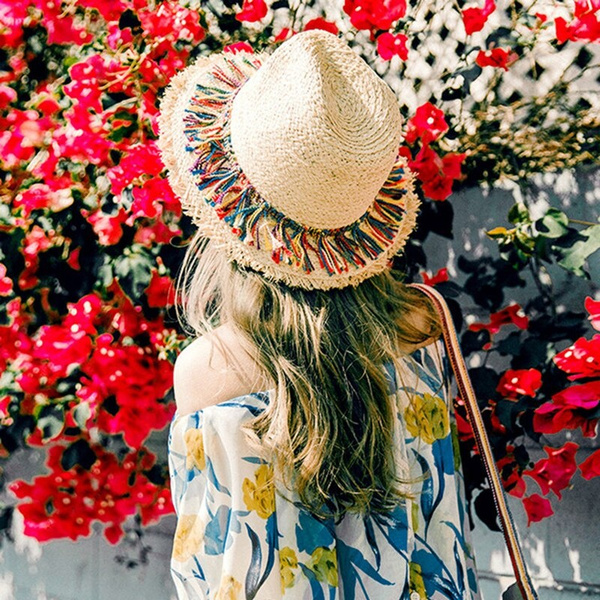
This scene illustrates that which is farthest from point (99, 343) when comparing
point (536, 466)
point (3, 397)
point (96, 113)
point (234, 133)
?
point (536, 466)

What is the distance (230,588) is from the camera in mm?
1324

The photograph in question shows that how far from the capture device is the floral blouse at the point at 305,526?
4.35 ft

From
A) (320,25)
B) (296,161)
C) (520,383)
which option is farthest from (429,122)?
(296,161)

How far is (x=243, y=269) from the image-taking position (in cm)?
144

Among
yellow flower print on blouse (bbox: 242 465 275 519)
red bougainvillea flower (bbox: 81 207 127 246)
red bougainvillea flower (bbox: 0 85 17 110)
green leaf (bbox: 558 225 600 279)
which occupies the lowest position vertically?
green leaf (bbox: 558 225 600 279)

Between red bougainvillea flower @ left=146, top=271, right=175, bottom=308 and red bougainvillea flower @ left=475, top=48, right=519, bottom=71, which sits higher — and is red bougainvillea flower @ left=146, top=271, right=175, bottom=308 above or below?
below

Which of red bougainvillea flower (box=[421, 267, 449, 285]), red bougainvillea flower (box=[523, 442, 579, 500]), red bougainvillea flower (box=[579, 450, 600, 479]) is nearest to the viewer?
red bougainvillea flower (box=[579, 450, 600, 479])

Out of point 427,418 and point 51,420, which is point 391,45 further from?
point 51,420

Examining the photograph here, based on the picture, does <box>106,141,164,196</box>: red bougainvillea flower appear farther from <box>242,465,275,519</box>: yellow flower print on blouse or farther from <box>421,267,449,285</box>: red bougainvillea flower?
<box>242,465,275,519</box>: yellow flower print on blouse

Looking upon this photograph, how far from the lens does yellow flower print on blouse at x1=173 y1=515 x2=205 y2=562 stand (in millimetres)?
1382

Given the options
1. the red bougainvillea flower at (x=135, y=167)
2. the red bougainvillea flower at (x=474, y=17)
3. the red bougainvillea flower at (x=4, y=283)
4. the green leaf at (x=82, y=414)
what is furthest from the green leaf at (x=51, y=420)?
the red bougainvillea flower at (x=474, y=17)

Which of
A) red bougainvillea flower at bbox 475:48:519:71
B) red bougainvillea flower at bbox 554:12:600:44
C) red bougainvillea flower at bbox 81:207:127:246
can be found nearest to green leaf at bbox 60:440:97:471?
red bougainvillea flower at bbox 81:207:127:246

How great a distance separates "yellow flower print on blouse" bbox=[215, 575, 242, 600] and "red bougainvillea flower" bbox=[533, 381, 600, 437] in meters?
0.89

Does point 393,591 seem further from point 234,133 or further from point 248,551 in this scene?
point 234,133
